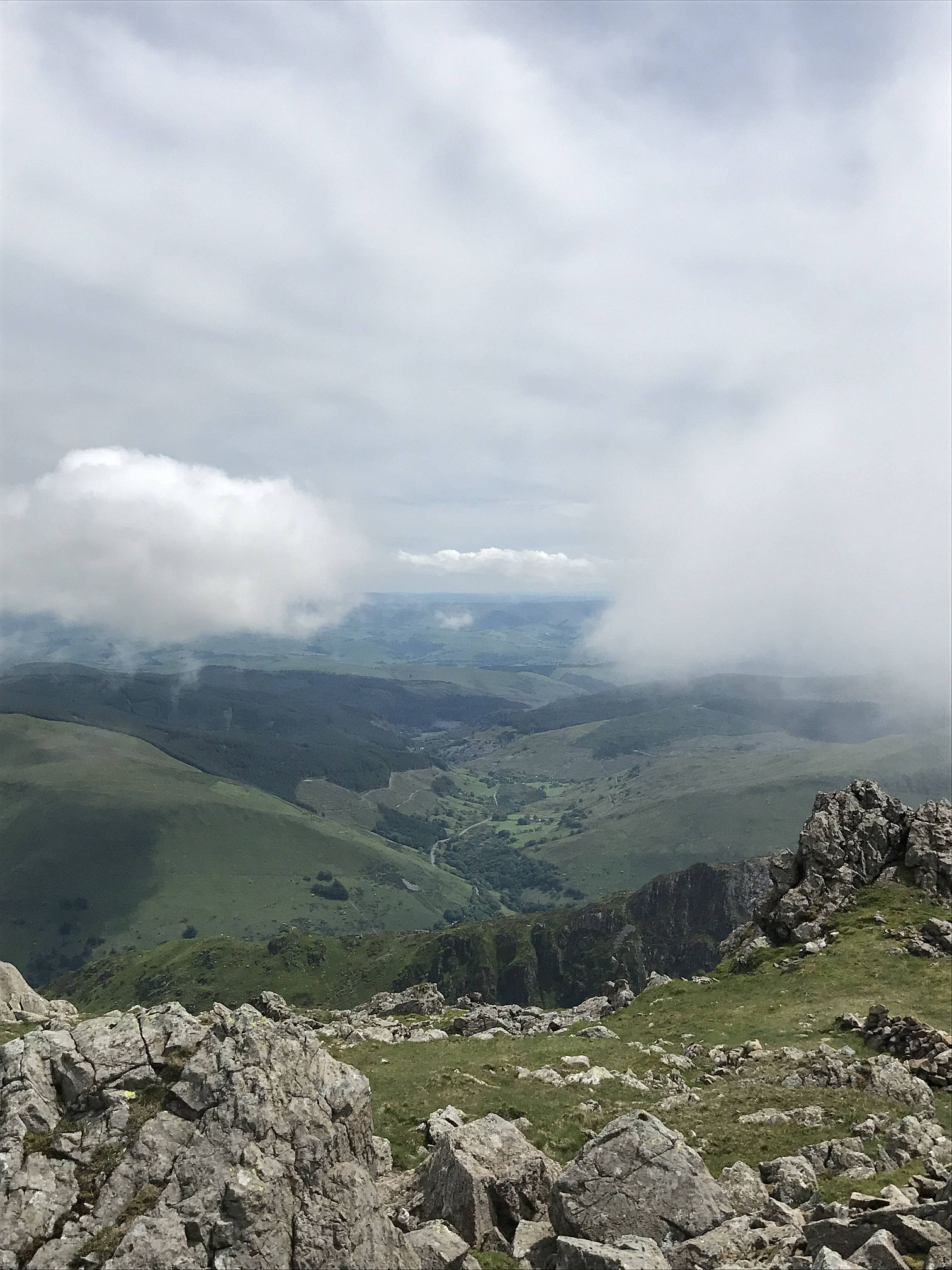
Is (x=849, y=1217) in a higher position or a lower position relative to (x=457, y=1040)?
higher

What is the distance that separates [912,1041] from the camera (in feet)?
144

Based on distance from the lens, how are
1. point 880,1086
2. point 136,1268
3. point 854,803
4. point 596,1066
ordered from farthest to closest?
point 854,803
point 596,1066
point 880,1086
point 136,1268

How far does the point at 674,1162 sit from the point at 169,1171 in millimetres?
16607

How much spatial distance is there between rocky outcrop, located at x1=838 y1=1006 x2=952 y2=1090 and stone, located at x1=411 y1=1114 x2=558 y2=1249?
2897 cm

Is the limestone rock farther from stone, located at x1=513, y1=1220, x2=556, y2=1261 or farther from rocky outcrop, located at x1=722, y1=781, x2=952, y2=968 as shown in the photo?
stone, located at x1=513, y1=1220, x2=556, y2=1261

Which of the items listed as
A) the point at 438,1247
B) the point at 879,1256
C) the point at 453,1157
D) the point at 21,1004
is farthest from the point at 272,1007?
the point at 879,1256

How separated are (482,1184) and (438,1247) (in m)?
3.66

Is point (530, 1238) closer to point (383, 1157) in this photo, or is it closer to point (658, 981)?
point (383, 1157)

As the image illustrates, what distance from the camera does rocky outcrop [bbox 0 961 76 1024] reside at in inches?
2458

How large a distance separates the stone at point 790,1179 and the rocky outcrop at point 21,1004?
210ft

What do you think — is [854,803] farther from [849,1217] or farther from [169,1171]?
[169,1171]

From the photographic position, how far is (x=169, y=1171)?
19.9m

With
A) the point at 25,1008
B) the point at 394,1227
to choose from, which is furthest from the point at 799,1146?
the point at 25,1008

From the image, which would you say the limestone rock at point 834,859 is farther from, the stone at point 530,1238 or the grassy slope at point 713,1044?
the stone at point 530,1238
